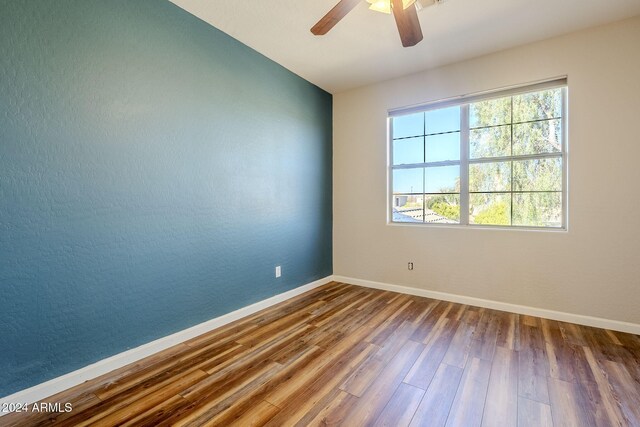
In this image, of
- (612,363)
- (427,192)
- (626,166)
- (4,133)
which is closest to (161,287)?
(4,133)

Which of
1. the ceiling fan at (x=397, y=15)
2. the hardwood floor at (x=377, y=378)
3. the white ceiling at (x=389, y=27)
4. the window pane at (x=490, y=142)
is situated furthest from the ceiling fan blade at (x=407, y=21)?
the hardwood floor at (x=377, y=378)

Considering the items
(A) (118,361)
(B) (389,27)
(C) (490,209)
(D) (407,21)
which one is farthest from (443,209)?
(A) (118,361)

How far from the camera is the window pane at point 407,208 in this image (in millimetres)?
3436

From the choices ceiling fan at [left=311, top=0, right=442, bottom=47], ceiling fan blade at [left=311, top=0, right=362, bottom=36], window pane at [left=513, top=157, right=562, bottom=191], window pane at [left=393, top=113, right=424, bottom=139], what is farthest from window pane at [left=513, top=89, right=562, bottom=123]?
ceiling fan blade at [left=311, top=0, right=362, bottom=36]

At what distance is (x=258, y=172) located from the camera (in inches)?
114

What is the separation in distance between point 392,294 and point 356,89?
2734mm

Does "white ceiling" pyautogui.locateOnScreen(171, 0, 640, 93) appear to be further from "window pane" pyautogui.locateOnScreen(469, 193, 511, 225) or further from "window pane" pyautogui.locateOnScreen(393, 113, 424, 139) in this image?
"window pane" pyautogui.locateOnScreen(469, 193, 511, 225)

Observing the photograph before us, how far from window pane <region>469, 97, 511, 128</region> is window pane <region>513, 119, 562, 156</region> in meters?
0.16

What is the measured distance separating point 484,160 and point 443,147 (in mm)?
463

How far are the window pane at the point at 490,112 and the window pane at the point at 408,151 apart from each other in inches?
23.0

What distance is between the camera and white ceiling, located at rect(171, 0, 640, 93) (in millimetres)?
2166

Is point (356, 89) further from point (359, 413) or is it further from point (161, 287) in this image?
point (359, 413)

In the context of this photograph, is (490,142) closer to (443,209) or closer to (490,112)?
(490,112)

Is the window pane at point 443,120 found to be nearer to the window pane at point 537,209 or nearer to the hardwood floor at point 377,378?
the window pane at point 537,209
